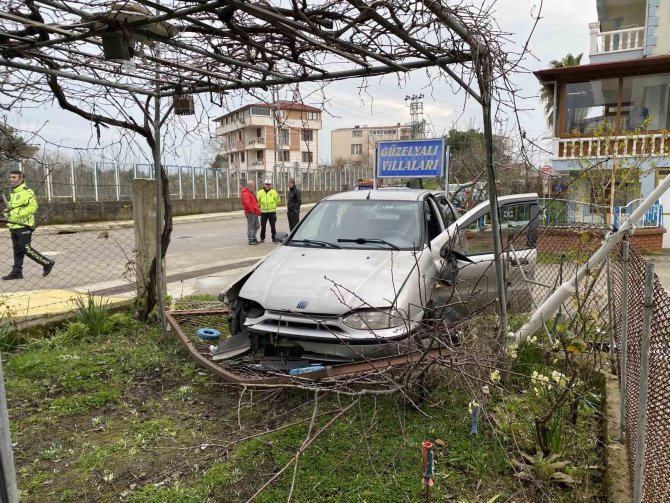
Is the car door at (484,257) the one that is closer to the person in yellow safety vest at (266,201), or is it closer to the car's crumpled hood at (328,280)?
the car's crumpled hood at (328,280)

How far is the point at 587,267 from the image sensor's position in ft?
11.5

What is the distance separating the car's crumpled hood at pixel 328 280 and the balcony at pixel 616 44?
1806 cm

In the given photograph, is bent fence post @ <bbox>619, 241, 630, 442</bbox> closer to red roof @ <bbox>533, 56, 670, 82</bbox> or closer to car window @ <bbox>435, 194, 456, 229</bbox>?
car window @ <bbox>435, 194, 456, 229</bbox>

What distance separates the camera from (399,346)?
3.41 m

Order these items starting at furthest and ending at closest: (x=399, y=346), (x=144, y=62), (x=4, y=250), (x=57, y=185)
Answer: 1. (x=57, y=185)
2. (x=4, y=250)
3. (x=144, y=62)
4. (x=399, y=346)

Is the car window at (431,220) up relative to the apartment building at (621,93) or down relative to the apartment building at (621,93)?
down

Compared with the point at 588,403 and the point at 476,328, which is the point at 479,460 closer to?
the point at 476,328

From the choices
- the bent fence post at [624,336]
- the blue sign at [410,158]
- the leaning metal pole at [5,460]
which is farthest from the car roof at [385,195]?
the leaning metal pole at [5,460]

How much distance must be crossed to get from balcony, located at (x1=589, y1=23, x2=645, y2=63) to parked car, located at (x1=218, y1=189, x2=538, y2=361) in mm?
15987

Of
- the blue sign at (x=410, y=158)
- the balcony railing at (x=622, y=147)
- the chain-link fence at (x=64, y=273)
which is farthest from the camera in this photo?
the balcony railing at (x=622, y=147)

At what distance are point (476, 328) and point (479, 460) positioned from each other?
940mm

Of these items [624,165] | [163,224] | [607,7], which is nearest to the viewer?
[163,224]

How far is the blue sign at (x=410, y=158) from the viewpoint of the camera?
1000cm

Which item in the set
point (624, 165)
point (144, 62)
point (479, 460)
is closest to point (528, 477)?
point (479, 460)
